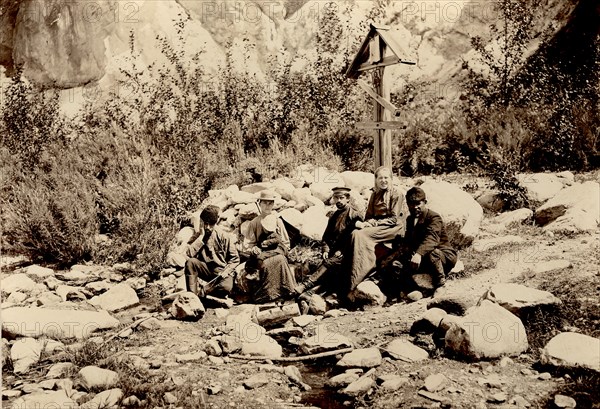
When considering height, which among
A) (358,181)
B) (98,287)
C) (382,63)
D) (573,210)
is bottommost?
(98,287)

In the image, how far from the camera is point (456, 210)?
20.8 ft

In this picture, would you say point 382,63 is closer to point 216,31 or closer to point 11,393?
point 11,393

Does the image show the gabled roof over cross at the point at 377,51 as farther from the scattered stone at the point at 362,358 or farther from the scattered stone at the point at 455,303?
the scattered stone at the point at 362,358

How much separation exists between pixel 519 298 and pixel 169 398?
2538 millimetres

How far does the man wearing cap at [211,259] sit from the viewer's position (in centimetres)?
591

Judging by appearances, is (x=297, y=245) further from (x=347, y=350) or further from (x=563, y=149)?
(x=563, y=149)

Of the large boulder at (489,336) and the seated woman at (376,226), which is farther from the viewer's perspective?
the seated woman at (376,226)

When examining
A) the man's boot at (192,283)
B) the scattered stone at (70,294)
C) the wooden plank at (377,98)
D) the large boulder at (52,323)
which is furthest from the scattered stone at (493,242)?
the scattered stone at (70,294)

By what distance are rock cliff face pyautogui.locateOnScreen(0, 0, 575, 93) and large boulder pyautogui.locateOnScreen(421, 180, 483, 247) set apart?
509 centimetres

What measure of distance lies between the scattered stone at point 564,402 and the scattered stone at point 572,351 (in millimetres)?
313

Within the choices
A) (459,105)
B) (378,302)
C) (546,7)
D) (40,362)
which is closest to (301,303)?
(378,302)

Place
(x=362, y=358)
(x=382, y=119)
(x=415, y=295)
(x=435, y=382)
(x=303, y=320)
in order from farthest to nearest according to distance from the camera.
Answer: (x=382, y=119)
(x=415, y=295)
(x=303, y=320)
(x=362, y=358)
(x=435, y=382)

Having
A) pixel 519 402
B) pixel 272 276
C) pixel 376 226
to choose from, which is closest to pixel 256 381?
pixel 519 402

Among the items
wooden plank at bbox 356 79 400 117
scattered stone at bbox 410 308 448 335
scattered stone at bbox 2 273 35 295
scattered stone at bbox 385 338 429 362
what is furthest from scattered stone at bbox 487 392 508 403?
scattered stone at bbox 2 273 35 295
